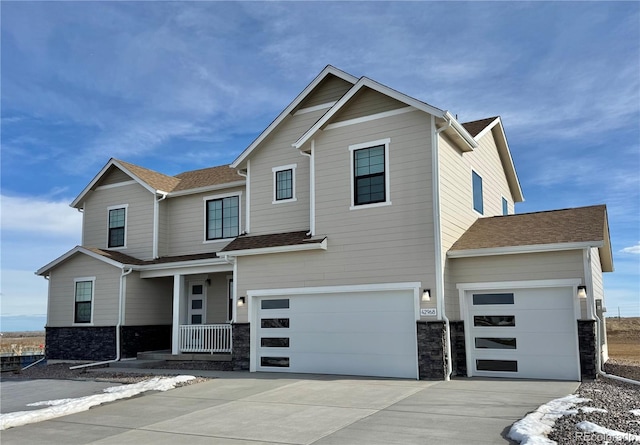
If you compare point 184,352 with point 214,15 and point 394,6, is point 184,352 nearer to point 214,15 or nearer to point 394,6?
point 214,15

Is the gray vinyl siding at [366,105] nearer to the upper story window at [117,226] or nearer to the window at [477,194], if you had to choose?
the window at [477,194]

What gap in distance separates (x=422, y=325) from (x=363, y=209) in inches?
122

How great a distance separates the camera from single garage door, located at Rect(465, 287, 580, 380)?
12070 millimetres

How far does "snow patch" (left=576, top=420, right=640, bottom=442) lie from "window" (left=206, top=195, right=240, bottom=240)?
13072 mm

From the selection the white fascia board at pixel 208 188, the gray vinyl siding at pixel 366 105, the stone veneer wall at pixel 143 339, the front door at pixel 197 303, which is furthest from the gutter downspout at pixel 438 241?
the stone veneer wall at pixel 143 339

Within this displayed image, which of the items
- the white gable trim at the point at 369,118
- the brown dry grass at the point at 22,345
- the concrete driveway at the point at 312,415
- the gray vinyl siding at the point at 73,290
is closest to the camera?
the concrete driveway at the point at 312,415


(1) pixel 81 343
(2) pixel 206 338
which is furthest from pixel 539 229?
(1) pixel 81 343

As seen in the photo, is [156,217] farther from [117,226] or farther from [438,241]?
[438,241]

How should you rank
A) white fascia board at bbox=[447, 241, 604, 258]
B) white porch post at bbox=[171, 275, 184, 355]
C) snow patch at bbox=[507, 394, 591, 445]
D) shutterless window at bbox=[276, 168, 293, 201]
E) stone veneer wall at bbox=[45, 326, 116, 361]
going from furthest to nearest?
stone veneer wall at bbox=[45, 326, 116, 361], white porch post at bbox=[171, 275, 184, 355], shutterless window at bbox=[276, 168, 293, 201], white fascia board at bbox=[447, 241, 604, 258], snow patch at bbox=[507, 394, 591, 445]

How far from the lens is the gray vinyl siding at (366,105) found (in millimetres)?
13570

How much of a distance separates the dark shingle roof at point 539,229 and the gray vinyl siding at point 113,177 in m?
12.8

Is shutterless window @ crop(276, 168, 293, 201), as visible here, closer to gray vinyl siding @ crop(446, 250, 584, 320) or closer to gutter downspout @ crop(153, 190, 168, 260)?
gray vinyl siding @ crop(446, 250, 584, 320)

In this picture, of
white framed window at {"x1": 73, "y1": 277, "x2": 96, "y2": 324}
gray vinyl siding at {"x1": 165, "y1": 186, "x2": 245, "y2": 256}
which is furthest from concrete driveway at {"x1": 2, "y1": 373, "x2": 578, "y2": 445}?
white framed window at {"x1": 73, "y1": 277, "x2": 96, "y2": 324}

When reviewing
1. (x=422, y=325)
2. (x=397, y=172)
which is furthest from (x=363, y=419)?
(x=397, y=172)
